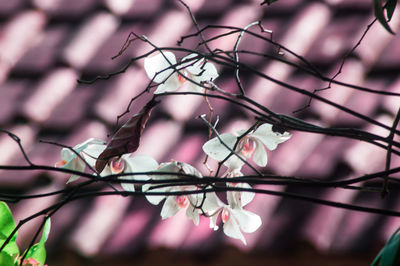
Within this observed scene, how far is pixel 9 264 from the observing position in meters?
0.61

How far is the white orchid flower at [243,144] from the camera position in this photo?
63 centimetres

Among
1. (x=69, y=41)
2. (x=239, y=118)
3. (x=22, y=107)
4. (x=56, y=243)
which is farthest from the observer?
(x=69, y=41)

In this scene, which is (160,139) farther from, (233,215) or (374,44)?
(233,215)

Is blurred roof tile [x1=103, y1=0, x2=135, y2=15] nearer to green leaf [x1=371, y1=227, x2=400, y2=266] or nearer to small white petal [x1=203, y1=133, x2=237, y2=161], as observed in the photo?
small white petal [x1=203, y1=133, x2=237, y2=161]

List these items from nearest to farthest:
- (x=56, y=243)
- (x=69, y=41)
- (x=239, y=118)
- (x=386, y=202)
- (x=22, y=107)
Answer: (x=386, y=202)
(x=56, y=243)
(x=239, y=118)
(x=22, y=107)
(x=69, y=41)

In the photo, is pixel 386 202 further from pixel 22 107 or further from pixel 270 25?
pixel 22 107

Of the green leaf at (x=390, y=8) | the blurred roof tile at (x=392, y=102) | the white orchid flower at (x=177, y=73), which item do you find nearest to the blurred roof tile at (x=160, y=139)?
the blurred roof tile at (x=392, y=102)

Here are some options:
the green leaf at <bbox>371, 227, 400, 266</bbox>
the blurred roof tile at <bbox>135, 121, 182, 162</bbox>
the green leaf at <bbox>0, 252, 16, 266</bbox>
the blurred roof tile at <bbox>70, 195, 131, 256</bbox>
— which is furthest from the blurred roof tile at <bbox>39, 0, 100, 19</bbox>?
the green leaf at <bbox>371, 227, 400, 266</bbox>

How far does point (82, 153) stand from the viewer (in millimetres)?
671

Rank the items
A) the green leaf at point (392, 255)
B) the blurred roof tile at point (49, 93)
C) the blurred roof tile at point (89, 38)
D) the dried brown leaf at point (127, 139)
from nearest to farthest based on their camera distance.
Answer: the green leaf at point (392, 255), the dried brown leaf at point (127, 139), the blurred roof tile at point (49, 93), the blurred roof tile at point (89, 38)

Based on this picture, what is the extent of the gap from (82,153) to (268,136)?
0.68 ft

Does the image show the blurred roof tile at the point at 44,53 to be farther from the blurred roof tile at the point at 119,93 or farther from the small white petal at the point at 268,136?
the small white petal at the point at 268,136

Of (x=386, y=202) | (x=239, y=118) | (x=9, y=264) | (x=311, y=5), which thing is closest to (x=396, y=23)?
(x=311, y=5)

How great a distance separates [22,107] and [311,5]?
3.03 ft
